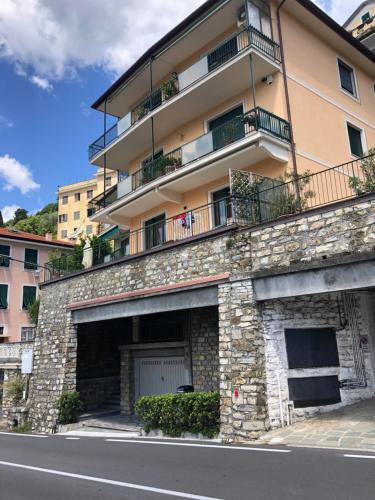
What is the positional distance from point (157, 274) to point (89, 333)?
8.13m

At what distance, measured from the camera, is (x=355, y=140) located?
17.4 meters

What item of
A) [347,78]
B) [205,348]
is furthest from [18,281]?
[347,78]

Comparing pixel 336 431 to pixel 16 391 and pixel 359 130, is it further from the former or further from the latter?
pixel 16 391

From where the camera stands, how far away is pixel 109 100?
66.9 feet

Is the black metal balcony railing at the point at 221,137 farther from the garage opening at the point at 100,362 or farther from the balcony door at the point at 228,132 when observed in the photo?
the garage opening at the point at 100,362

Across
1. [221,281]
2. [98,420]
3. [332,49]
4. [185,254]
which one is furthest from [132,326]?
[332,49]

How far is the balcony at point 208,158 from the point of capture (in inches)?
525

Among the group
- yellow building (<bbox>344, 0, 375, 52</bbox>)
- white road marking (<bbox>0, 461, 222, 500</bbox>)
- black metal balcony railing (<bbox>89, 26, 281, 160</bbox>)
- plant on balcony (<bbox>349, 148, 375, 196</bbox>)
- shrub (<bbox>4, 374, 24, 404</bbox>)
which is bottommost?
white road marking (<bbox>0, 461, 222, 500</bbox>)

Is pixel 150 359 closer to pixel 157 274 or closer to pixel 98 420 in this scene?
pixel 98 420

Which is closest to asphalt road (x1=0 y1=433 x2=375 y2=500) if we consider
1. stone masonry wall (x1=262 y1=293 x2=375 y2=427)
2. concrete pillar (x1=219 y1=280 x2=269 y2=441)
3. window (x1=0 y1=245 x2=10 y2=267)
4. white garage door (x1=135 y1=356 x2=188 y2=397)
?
concrete pillar (x1=219 y1=280 x2=269 y2=441)

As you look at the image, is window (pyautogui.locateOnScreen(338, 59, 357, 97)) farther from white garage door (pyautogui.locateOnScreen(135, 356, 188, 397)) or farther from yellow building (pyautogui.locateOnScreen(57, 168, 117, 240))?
yellow building (pyautogui.locateOnScreen(57, 168, 117, 240))

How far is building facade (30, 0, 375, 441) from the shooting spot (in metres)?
9.73

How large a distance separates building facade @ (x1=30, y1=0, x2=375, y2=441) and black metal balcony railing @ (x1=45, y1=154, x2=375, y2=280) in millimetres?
64

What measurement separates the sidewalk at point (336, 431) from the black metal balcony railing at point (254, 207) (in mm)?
4823
